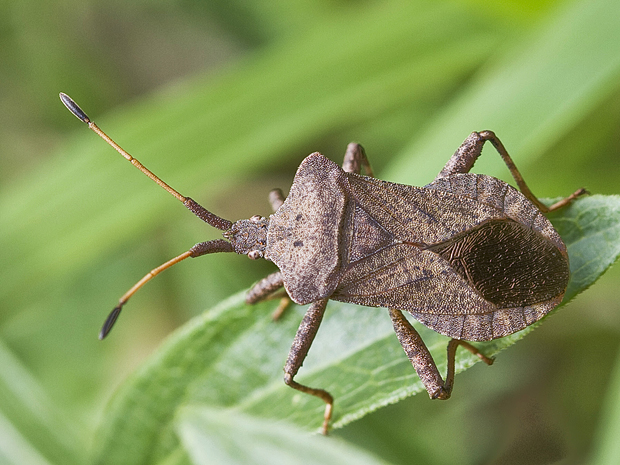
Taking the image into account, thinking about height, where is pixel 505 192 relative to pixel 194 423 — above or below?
above

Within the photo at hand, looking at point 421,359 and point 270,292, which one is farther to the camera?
point 270,292

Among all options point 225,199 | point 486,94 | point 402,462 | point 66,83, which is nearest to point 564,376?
point 402,462

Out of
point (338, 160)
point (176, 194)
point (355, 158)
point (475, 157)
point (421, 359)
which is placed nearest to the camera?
point (421, 359)

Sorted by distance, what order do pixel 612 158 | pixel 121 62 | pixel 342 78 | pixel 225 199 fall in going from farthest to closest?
pixel 121 62, pixel 225 199, pixel 342 78, pixel 612 158

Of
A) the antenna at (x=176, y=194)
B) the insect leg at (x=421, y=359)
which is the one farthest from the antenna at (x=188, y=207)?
the insect leg at (x=421, y=359)

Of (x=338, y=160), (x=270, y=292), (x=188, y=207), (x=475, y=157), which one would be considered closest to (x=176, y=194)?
(x=188, y=207)

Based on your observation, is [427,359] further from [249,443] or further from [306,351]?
[249,443]

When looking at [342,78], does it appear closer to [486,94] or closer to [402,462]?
[486,94]
